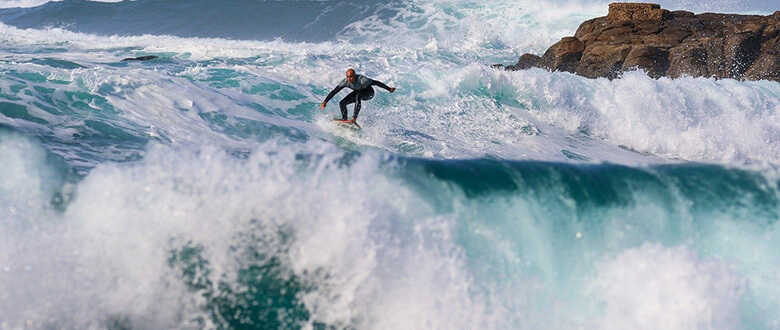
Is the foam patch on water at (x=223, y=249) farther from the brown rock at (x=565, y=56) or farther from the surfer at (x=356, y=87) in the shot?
the brown rock at (x=565, y=56)

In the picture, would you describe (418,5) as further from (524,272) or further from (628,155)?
(524,272)

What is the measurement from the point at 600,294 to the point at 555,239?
754 millimetres

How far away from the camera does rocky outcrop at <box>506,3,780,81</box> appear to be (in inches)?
691

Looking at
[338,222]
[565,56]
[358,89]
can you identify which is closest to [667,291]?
[338,222]

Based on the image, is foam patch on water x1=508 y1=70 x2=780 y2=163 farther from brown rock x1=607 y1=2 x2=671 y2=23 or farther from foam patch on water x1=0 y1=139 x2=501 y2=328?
foam patch on water x1=0 y1=139 x2=501 y2=328

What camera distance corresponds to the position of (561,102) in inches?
511

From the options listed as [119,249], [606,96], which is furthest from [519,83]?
[119,249]

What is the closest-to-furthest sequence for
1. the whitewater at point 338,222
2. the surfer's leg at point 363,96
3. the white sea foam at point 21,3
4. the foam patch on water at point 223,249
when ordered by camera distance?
the foam patch on water at point 223,249, the whitewater at point 338,222, the surfer's leg at point 363,96, the white sea foam at point 21,3

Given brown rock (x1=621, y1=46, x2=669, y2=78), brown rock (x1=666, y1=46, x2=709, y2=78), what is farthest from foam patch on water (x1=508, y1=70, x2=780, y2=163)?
brown rock (x1=621, y1=46, x2=669, y2=78)

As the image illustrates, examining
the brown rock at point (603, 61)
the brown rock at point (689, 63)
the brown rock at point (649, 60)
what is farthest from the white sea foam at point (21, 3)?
the brown rock at point (689, 63)

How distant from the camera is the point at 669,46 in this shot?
18516 mm

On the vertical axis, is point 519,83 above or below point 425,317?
above

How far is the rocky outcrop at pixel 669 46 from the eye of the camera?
17.6 m

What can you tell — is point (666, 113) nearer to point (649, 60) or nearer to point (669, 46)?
point (649, 60)
